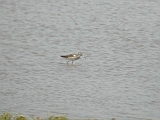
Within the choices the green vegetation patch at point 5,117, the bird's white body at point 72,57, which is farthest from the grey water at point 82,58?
the green vegetation patch at point 5,117

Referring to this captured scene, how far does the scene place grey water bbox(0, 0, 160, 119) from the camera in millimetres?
10492

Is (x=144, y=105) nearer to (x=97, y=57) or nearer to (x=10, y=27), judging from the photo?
(x=97, y=57)

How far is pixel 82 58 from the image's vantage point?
14.0 m

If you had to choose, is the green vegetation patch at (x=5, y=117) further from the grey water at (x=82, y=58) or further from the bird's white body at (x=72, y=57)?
the bird's white body at (x=72, y=57)

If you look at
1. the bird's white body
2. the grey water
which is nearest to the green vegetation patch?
the grey water

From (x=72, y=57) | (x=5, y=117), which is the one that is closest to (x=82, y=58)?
(x=72, y=57)

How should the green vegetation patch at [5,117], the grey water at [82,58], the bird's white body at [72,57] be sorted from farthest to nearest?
the bird's white body at [72,57] < the grey water at [82,58] < the green vegetation patch at [5,117]

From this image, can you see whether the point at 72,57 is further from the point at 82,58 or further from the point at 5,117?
the point at 5,117

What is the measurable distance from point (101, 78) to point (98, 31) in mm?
3841

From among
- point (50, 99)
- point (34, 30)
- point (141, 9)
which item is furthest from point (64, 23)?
point (50, 99)

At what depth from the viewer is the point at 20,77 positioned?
12078mm

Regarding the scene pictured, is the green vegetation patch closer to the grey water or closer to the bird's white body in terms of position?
the grey water

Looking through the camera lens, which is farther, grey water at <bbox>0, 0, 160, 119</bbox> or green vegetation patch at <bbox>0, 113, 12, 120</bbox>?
grey water at <bbox>0, 0, 160, 119</bbox>

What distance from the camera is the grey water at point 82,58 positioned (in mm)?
10492
